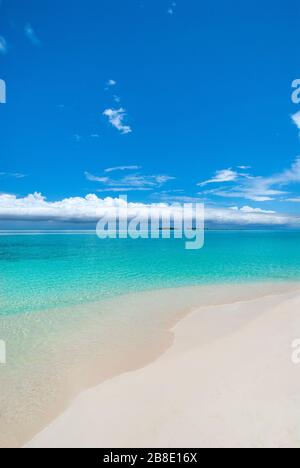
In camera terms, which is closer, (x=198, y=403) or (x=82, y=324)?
(x=198, y=403)

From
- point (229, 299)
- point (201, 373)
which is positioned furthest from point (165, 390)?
point (229, 299)

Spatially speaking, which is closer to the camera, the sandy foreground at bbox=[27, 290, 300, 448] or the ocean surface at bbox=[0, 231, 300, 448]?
the sandy foreground at bbox=[27, 290, 300, 448]

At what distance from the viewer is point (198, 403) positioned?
5.46m

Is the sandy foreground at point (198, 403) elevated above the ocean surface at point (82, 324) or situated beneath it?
situated beneath

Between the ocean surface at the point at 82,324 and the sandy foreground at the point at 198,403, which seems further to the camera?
the ocean surface at the point at 82,324

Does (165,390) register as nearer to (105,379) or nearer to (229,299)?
(105,379)

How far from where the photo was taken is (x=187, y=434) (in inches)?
185

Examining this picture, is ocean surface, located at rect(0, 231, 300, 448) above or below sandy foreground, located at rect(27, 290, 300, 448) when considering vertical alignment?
above

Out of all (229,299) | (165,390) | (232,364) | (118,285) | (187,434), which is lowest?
(187,434)

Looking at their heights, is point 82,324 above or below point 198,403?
above

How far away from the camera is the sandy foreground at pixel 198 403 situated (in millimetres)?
4660

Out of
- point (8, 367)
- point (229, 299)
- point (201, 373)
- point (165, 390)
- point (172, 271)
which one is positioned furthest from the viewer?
point (172, 271)

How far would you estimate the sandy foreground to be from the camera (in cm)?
466

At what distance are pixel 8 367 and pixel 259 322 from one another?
8875mm
